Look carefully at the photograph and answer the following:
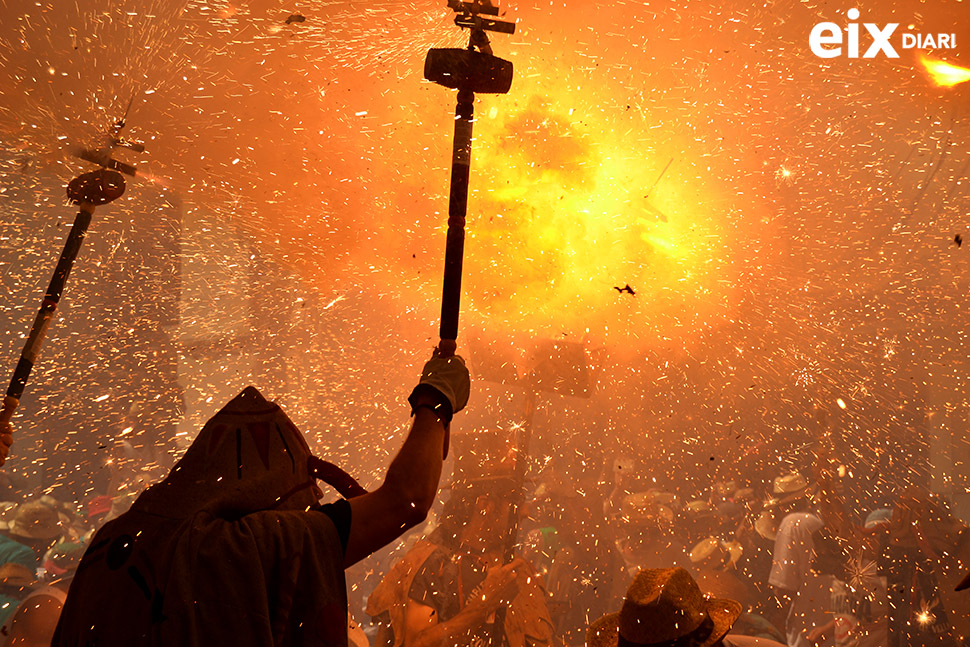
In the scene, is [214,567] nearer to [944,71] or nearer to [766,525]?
[944,71]

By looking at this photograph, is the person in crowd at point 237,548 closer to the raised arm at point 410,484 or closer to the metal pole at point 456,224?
the raised arm at point 410,484

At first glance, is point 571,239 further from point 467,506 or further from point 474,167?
point 467,506

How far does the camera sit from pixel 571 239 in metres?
4.62

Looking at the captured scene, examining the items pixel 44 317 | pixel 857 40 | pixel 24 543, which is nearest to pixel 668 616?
pixel 44 317

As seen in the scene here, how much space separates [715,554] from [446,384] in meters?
5.53

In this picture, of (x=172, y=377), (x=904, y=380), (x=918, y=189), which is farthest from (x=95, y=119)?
(x=904, y=380)

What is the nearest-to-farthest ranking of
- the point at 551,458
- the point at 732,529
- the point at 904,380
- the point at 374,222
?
1. the point at 374,222
2. the point at 732,529
3. the point at 904,380
4. the point at 551,458

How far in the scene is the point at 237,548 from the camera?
1.22 meters

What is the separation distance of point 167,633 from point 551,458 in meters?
8.02

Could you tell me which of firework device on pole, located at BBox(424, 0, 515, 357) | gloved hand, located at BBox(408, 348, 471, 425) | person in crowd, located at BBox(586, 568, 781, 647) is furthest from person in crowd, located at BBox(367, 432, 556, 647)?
gloved hand, located at BBox(408, 348, 471, 425)

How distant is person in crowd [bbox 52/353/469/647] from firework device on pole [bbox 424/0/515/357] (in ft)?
2.06

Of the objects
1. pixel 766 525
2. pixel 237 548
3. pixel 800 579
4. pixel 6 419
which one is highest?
pixel 237 548

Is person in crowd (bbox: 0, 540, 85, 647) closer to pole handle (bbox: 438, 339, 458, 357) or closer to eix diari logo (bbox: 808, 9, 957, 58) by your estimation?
pole handle (bbox: 438, 339, 458, 357)

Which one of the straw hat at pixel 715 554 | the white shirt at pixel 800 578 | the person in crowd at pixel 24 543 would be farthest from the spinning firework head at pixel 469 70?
the straw hat at pixel 715 554
